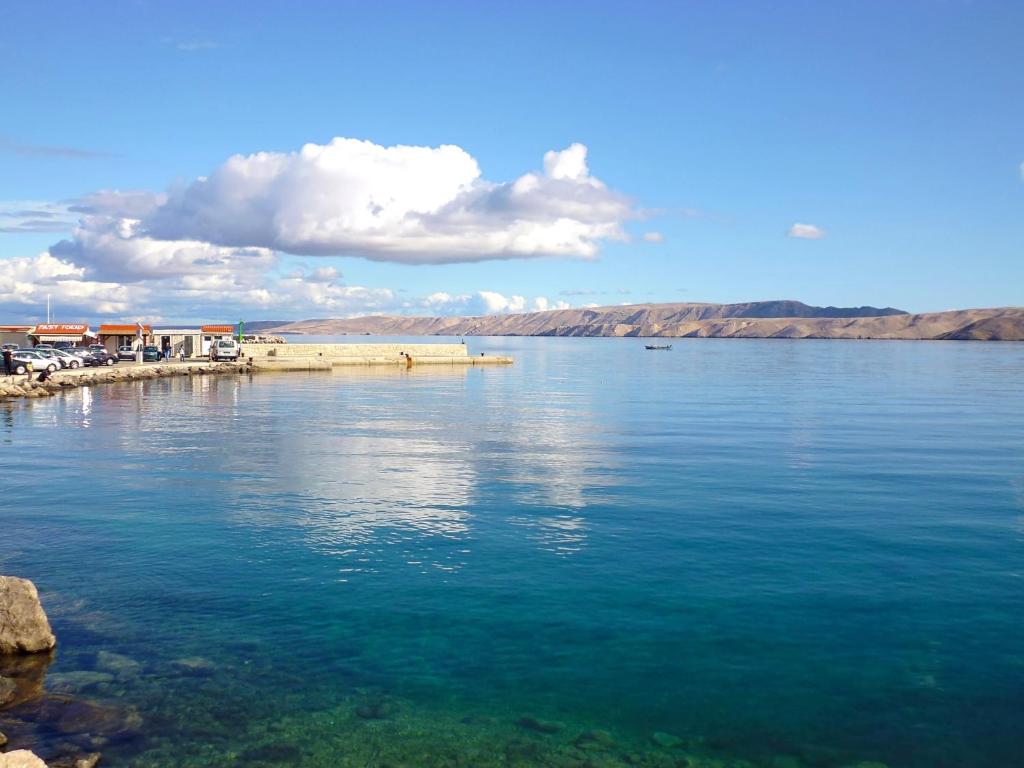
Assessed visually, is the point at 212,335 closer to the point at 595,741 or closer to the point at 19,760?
the point at 595,741

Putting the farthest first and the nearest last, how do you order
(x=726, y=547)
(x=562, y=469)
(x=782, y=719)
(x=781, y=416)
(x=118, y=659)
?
(x=781, y=416) → (x=562, y=469) → (x=726, y=547) → (x=118, y=659) → (x=782, y=719)

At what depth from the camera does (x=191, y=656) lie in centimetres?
1273

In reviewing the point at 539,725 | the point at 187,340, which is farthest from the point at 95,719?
the point at 187,340

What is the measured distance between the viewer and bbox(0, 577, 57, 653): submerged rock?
494 inches

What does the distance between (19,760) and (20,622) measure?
17.0 feet

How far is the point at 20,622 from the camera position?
12570mm

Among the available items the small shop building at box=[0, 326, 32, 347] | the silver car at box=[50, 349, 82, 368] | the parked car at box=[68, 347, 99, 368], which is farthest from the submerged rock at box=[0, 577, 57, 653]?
the small shop building at box=[0, 326, 32, 347]

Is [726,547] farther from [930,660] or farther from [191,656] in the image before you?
[191,656]

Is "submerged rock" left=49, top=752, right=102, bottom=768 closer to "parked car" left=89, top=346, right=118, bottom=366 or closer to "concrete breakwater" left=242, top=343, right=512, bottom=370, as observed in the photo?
"parked car" left=89, top=346, right=118, bottom=366

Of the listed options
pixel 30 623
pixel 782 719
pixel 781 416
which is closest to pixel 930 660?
pixel 782 719

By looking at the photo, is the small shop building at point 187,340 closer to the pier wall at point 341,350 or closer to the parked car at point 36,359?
the pier wall at point 341,350

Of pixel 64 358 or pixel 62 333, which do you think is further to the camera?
pixel 62 333

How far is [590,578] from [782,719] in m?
6.11

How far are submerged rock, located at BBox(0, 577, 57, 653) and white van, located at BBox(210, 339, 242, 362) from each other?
88.9m
